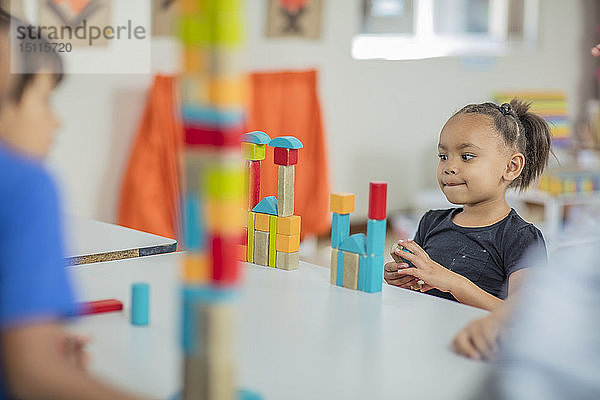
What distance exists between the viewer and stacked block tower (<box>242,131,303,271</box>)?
4.87 feet

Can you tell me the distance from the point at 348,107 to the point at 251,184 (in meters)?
2.95

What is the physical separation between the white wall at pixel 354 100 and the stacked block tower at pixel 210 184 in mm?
2666

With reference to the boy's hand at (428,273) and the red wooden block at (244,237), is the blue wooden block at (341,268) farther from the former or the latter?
the red wooden block at (244,237)

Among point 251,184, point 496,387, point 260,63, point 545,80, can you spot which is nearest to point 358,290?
point 251,184

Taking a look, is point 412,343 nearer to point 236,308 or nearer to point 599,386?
point 599,386

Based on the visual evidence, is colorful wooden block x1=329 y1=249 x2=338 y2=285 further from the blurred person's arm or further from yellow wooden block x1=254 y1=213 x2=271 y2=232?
the blurred person's arm

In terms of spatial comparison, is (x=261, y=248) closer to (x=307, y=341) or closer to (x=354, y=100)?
(x=307, y=341)

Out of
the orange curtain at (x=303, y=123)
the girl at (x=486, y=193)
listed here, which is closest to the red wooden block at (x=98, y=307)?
the girl at (x=486, y=193)

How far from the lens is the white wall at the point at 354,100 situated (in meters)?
3.46

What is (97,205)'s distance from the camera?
11.6ft

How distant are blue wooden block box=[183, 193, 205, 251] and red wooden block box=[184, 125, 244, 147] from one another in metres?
0.05

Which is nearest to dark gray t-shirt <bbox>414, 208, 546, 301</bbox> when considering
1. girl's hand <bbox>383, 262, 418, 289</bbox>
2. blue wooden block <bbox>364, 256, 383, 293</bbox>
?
girl's hand <bbox>383, 262, 418, 289</bbox>

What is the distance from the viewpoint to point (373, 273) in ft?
4.42

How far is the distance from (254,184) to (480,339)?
2.07 feet
